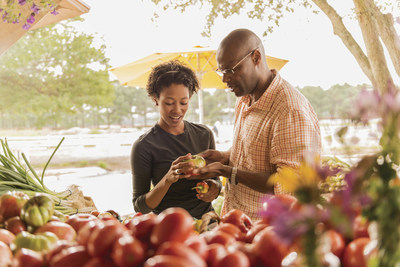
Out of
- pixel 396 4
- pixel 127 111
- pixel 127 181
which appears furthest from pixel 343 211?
pixel 127 111

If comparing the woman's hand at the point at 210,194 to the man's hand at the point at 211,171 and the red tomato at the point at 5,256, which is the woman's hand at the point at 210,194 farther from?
the red tomato at the point at 5,256

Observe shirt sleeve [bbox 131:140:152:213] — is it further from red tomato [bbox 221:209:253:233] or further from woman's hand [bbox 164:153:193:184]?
red tomato [bbox 221:209:253:233]

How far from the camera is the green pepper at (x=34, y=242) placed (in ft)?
2.73

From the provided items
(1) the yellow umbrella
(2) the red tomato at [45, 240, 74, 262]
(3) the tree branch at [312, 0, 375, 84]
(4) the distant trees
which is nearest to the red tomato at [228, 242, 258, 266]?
(2) the red tomato at [45, 240, 74, 262]

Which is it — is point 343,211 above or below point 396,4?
below

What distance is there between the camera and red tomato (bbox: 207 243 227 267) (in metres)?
0.67

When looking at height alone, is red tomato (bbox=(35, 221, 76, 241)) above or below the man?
below

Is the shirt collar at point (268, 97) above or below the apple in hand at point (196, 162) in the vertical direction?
above

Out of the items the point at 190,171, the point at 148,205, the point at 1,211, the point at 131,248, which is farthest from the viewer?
the point at 148,205

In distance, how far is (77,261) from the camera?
0.68 metres

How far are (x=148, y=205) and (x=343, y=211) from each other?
174cm

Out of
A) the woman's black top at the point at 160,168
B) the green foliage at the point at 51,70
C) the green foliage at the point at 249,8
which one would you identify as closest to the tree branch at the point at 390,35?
the green foliage at the point at 249,8

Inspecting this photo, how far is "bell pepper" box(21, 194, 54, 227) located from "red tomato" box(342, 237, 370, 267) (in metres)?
0.84

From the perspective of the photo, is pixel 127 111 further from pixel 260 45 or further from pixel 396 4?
pixel 260 45
